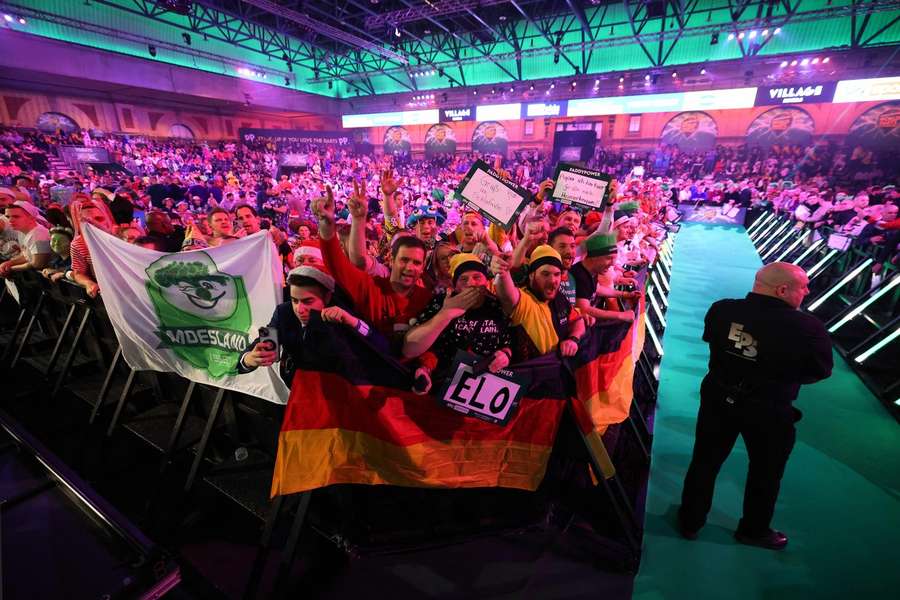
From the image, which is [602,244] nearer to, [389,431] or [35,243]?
[389,431]

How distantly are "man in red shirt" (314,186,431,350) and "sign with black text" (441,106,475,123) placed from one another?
2638 cm

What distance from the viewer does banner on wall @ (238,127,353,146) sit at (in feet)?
88.3

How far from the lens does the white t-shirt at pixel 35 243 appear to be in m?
4.32

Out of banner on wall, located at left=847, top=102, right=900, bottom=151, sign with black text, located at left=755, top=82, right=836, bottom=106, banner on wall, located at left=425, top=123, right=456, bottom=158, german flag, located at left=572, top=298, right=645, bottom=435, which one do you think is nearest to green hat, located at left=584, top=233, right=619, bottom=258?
german flag, located at left=572, top=298, right=645, bottom=435

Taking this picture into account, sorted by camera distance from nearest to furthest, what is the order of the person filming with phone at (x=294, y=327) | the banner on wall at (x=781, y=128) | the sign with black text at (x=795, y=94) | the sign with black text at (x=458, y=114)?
the person filming with phone at (x=294, y=327) < the sign with black text at (x=795, y=94) < the banner on wall at (x=781, y=128) < the sign with black text at (x=458, y=114)

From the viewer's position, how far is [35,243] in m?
4.32

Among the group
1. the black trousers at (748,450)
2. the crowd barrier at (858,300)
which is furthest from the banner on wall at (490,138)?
the black trousers at (748,450)

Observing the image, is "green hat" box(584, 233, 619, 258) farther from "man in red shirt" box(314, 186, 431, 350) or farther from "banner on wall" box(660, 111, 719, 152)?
"banner on wall" box(660, 111, 719, 152)

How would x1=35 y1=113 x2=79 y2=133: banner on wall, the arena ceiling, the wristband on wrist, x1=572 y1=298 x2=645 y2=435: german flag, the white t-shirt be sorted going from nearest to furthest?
the wristband on wrist, x1=572 y1=298 x2=645 y2=435: german flag, the white t-shirt, the arena ceiling, x1=35 y1=113 x2=79 y2=133: banner on wall

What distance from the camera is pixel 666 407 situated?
423 centimetres

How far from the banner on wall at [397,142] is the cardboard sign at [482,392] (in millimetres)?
32591

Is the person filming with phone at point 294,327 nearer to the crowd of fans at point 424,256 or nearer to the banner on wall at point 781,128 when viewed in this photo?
the crowd of fans at point 424,256

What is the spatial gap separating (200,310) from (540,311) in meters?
2.48

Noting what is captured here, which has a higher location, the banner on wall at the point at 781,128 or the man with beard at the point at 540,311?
the banner on wall at the point at 781,128
